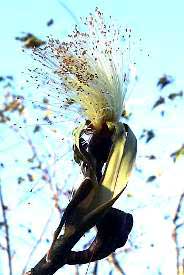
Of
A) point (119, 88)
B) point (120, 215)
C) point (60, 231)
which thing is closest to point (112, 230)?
point (120, 215)

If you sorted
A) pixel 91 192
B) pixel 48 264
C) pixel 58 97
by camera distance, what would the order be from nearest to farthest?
pixel 48 264 < pixel 91 192 < pixel 58 97

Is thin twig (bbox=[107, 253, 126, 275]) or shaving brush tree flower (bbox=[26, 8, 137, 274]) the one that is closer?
shaving brush tree flower (bbox=[26, 8, 137, 274])

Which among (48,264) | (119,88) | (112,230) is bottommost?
(48,264)

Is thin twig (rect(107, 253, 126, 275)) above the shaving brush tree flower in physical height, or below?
above

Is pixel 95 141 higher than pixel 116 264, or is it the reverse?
pixel 116 264

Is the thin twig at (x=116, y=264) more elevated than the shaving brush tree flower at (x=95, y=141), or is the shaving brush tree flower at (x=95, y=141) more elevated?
the thin twig at (x=116, y=264)

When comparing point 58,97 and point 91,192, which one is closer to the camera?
point 91,192

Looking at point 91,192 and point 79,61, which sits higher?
point 79,61

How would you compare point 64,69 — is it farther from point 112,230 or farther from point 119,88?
point 112,230

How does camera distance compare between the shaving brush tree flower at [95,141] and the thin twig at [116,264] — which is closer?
the shaving brush tree flower at [95,141]

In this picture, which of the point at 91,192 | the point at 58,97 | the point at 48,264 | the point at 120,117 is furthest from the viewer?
the point at 58,97

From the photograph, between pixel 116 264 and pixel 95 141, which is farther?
pixel 116 264
